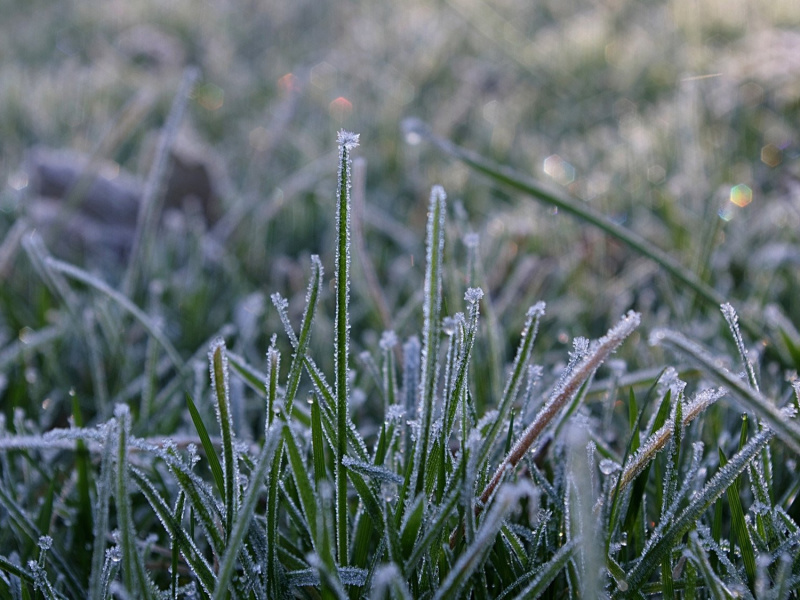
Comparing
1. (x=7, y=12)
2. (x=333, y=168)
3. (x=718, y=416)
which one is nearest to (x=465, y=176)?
(x=333, y=168)

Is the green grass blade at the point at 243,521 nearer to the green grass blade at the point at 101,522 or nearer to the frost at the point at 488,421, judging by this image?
the green grass blade at the point at 101,522

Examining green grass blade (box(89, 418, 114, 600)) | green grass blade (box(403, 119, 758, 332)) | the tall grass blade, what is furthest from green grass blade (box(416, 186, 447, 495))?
green grass blade (box(403, 119, 758, 332))

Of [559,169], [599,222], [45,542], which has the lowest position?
[45,542]

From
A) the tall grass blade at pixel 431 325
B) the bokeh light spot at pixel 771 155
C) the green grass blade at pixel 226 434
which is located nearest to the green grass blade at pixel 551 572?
the tall grass blade at pixel 431 325

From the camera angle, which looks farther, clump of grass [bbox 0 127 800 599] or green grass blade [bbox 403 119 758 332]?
green grass blade [bbox 403 119 758 332]

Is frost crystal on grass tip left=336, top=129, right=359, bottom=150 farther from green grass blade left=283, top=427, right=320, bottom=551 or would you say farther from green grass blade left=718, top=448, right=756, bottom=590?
green grass blade left=718, top=448, right=756, bottom=590

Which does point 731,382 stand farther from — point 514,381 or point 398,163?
point 398,163

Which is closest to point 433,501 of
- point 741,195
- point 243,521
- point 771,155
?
point 243,521

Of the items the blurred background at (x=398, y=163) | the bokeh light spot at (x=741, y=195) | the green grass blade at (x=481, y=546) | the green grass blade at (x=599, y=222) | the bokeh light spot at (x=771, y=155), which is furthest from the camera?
the bokeh light spot at (x=771, y=155)

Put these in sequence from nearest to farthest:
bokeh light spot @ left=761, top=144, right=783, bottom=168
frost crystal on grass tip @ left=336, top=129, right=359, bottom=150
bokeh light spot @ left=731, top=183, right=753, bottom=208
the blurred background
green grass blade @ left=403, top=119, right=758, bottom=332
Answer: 1. frost crystal on grass tip @ left=336, top=129, right=359, bottom=150
2. green grass blade @ left=403, top=119, right=758, bottom=332
3. the blurred background
4. bokeh light spot @ left=731, top=183, right=753, bottom=208
5. bokeh light spot @ left=761, top=144, right=783, bottom=168
